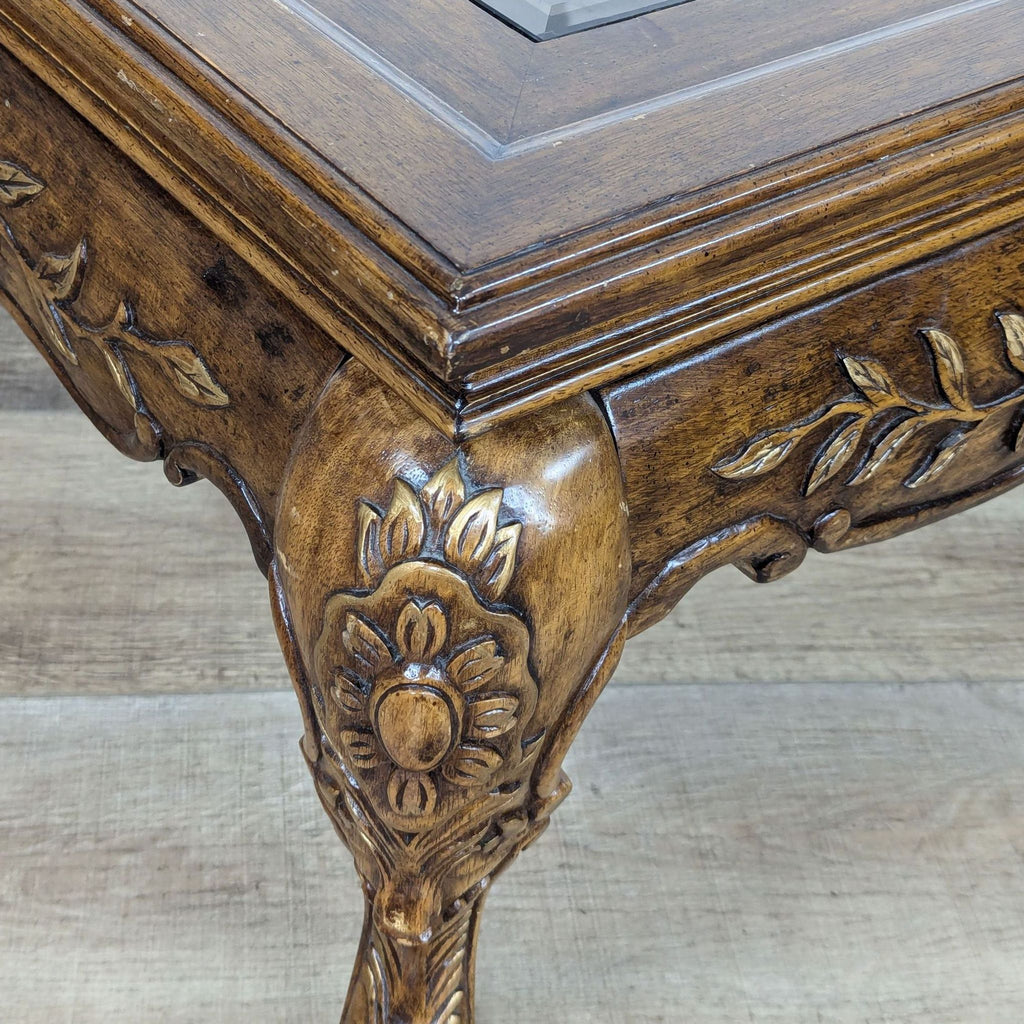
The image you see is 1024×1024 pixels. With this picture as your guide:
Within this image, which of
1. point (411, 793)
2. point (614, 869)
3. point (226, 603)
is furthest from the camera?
point (226, 603)

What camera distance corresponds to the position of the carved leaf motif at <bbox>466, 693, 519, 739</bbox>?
519mm

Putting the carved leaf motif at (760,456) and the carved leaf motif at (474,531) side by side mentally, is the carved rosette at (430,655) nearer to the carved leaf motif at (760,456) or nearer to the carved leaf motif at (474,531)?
the carved leaf motif at (474,531)

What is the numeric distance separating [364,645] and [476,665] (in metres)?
0.04

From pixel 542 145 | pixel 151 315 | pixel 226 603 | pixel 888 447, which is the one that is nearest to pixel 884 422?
pixel 888 447

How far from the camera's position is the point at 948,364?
23.1 inches

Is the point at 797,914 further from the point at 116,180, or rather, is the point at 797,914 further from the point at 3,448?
the point at 3,448

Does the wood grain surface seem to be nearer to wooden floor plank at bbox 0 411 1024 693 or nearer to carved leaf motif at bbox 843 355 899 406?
wooden floor plank at bbox 0 411 1024 693

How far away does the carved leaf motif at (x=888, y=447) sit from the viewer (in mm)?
597

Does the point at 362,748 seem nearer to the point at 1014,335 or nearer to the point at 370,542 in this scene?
the point at 370,542

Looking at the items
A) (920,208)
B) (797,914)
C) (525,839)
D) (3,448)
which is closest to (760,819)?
(797,914)

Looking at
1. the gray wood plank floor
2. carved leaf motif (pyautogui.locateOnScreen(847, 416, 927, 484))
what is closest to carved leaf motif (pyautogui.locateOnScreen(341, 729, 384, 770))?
carved leaf motif (pyautogui.locateOnScreen(847, 416, 927, 484))

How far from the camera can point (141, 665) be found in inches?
40.8

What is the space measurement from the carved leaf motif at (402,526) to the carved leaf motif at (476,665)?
0.04 m

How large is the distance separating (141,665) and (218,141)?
0.60m
